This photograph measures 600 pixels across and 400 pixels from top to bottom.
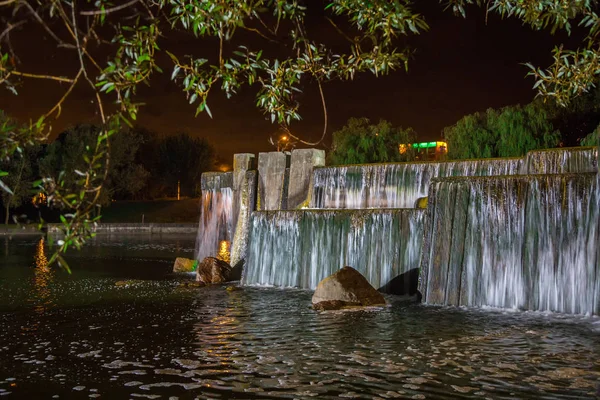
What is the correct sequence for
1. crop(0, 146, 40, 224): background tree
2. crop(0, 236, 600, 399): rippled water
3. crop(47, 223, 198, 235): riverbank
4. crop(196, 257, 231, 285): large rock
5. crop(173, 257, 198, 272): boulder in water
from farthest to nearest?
crop(0, 146, 40, 224): background tree < crop(47, 223, 198, 235): riverbank < crop(173, 257, 198, 272): boulder in water < crop(196, 257, 231, 285): large rock < crop(0, 236, 600, 399): rippled water

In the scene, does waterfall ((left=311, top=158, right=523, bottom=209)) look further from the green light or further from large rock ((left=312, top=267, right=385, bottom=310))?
the green light

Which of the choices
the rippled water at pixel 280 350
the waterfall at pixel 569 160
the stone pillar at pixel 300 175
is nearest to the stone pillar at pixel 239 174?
the stone pillar at pixel 300 175

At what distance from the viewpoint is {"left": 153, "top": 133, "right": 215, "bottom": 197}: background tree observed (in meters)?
94.1

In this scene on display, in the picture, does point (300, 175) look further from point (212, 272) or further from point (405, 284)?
point (405, 284)

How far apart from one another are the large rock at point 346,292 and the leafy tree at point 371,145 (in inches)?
1338

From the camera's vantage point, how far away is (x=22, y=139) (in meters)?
5.40

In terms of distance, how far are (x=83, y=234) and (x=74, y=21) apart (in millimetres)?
1566

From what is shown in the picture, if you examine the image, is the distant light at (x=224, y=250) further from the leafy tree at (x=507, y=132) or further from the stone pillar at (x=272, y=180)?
the leafy tree at (x=507, y=132)

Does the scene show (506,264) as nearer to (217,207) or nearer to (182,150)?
(217,207)

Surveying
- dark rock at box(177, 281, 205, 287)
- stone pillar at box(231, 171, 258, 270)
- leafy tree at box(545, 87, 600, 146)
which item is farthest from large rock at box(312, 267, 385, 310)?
leafy tree at box(545, 87, 600, 146)

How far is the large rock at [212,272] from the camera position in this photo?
68.3 ft

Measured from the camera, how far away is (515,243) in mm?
14883

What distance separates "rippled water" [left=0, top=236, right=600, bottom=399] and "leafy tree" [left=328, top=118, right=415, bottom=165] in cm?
3370

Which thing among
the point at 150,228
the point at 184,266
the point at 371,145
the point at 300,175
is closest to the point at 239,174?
the point at 300,175
